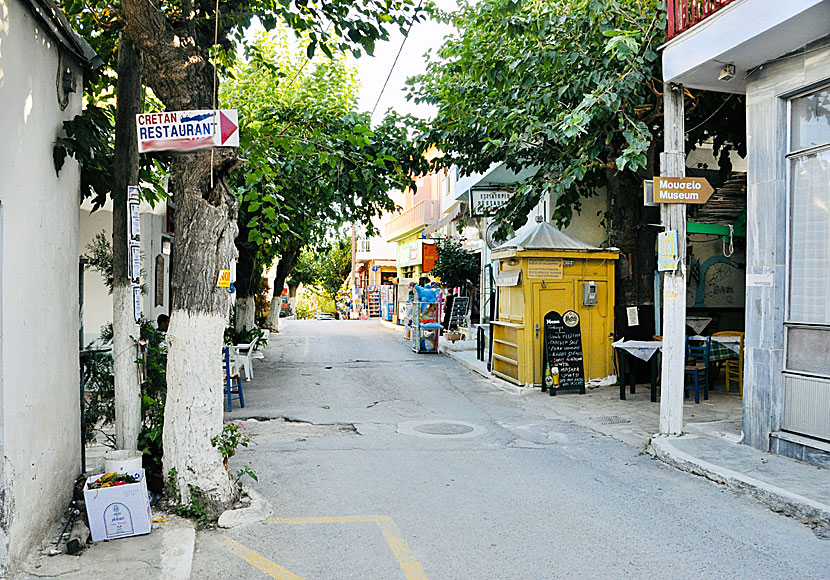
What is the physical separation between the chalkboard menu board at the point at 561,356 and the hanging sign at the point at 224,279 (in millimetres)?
7395

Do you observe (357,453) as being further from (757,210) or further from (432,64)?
(432,64)

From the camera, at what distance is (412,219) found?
38.7m

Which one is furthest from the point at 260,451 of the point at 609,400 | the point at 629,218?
the point at 629,218

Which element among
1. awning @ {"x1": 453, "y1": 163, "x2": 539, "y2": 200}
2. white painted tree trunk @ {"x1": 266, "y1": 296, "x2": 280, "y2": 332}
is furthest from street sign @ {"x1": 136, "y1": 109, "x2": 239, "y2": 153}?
white painted tree trunk @ {"x1": 266, "y1": 296, "x2": 280, "y2": 332}

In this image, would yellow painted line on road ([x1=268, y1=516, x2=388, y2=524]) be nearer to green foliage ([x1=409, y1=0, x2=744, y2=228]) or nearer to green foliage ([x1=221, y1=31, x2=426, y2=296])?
green foliage ([x1=221, y1=31, x2=426, y2=296])

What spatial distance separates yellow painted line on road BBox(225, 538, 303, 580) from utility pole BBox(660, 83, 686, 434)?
545 cm

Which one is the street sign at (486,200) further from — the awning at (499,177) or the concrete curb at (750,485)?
the concrete curb at (750,485)

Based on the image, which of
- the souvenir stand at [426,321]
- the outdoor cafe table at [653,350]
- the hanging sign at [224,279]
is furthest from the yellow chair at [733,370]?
the hanging sign at [224,279]

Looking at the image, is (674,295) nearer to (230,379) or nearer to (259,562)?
(259,562)

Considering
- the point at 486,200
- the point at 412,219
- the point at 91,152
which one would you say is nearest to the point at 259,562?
the point at 91,152

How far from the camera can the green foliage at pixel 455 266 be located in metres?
23.5

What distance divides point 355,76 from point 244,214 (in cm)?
909

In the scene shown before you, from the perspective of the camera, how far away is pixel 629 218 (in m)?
13.1

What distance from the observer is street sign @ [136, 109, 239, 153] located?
5512mm
